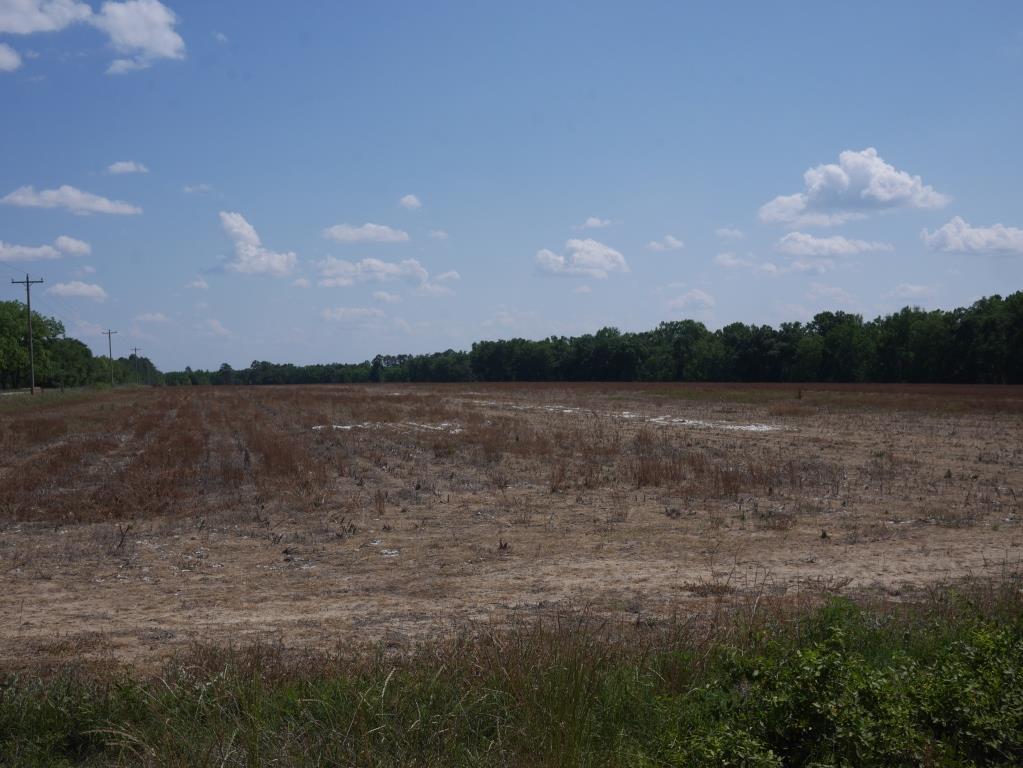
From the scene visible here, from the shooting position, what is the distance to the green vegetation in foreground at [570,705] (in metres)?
4.80

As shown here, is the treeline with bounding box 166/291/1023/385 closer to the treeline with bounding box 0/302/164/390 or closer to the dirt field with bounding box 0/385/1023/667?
the dirt field with bounding box 0/385/1023/667

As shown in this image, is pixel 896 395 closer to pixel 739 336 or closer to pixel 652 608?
pixel 652 608

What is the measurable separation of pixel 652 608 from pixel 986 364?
83239 millimetres

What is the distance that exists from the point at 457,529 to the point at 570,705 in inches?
325

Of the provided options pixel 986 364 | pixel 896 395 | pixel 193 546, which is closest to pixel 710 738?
pixel 193 546

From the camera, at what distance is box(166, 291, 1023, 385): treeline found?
8025cm

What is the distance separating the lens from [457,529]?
44.3 feet

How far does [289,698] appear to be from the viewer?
572cm

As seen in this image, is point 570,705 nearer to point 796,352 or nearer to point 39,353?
point 796,352

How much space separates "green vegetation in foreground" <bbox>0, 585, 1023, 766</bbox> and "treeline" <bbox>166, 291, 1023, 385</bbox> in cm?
8177

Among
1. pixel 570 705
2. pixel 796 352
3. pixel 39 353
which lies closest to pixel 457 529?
pixel 570 705

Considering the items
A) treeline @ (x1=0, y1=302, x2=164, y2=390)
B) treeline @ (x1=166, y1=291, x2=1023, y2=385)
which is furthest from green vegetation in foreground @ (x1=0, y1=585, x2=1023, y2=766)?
treeline @ (x1=0, y1=302, x2=164, y2=390)

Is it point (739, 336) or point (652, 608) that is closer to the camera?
point (652, 608)

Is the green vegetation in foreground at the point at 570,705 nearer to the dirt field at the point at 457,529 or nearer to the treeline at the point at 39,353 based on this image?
the dirt field at the point at 457,529
